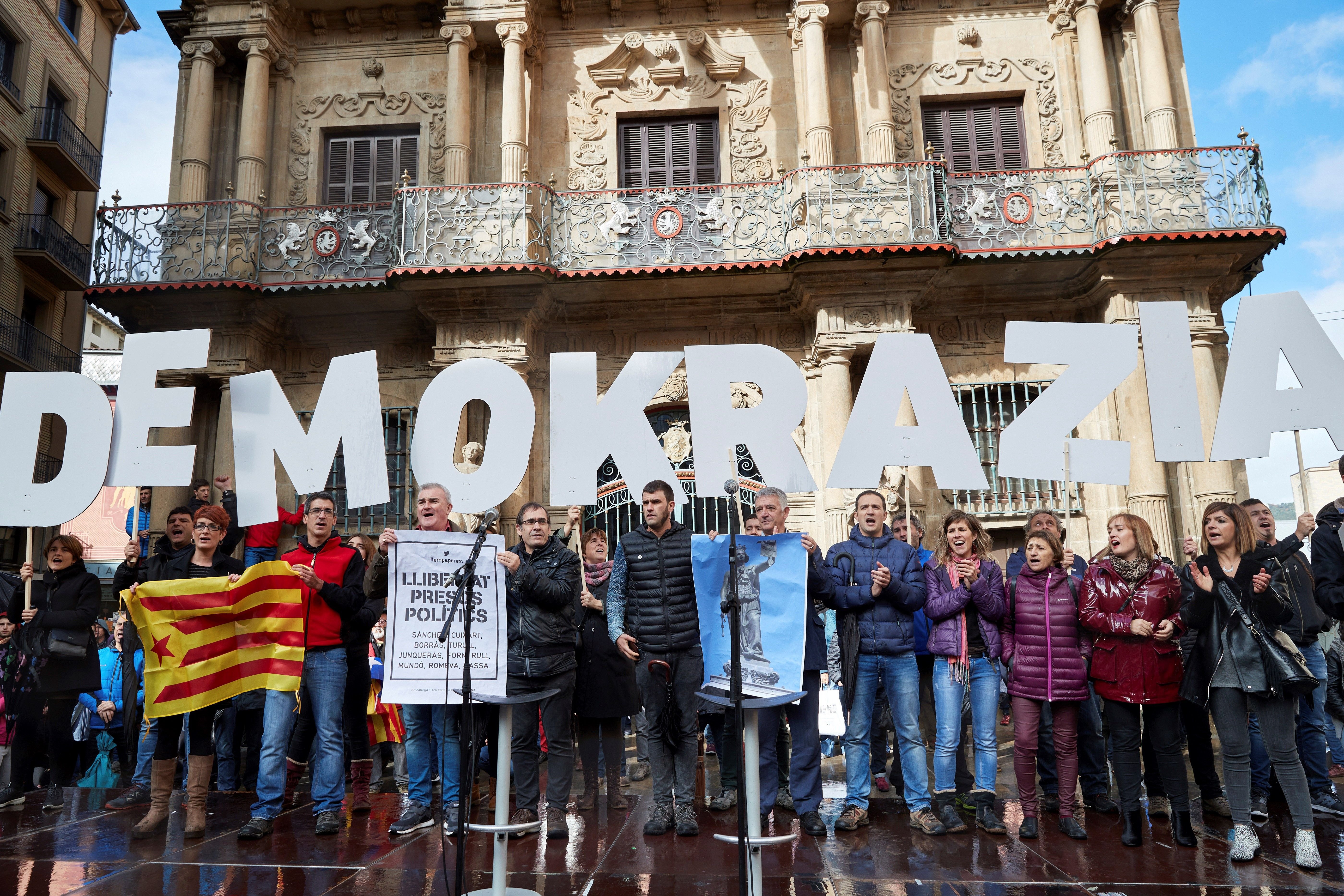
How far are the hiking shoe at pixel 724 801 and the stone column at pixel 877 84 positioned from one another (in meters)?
9.70

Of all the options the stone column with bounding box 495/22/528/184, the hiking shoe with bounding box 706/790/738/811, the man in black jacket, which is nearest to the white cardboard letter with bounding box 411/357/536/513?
the man in black jacket

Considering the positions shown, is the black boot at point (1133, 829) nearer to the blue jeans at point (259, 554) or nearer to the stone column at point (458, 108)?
the blue jeans at point (259, 554)

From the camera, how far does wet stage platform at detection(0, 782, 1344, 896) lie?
4293mm

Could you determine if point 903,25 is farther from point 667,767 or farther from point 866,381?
point 667,767

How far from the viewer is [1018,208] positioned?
1269cm

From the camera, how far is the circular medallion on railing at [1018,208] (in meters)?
12.6

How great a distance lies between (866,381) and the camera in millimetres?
6465

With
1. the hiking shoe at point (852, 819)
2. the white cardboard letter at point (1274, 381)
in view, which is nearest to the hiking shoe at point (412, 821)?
the hiking shoe at point (852, 819)

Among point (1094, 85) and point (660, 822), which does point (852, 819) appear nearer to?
point (660, 822)

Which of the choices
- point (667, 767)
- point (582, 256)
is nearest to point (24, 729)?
point (667, 767)

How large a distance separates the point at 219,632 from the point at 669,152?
35.5ft

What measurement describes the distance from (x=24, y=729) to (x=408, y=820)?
3.35 meters

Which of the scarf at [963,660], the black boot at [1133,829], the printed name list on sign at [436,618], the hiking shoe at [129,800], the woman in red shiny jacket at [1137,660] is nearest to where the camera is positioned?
the printed name list on sign at [436,618]

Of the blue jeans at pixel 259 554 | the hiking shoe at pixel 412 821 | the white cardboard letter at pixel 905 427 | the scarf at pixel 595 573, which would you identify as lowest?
the hiking shoe at pixel 412 821
